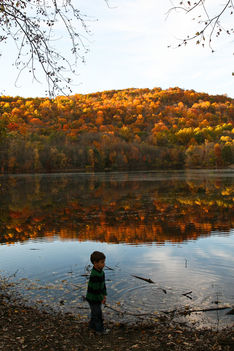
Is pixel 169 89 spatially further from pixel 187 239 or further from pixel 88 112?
pixel 187 239

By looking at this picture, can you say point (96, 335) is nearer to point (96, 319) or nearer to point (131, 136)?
point (96, 319)

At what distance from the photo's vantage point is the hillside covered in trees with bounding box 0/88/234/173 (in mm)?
111938

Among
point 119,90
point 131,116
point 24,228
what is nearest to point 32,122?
point 131,116

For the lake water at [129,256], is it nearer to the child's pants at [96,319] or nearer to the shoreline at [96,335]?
the shoreline at [96,335]

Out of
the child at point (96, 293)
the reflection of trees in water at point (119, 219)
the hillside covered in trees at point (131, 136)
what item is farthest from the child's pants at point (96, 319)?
the hillside covered in trees at point (131, 136)

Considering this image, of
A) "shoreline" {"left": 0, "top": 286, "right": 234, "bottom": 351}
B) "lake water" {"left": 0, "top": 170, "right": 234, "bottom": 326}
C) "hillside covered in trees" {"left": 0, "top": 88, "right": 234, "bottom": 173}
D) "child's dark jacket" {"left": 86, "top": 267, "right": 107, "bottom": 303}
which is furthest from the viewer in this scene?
"hillside covered in trees" {"left": 0, "top": 88, "right": 234, "bottom": 173}

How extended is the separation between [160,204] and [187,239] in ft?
35.4

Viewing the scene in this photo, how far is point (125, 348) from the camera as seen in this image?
215 inches

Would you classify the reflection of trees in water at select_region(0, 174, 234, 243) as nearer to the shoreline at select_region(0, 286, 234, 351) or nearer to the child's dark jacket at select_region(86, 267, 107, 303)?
the shoreline at select_region(0, 286, 234, 351)

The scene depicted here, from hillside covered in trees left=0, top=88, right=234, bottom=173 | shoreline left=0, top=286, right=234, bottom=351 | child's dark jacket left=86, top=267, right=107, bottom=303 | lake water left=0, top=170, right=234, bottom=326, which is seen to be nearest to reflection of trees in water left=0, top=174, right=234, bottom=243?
lake water left=0, top=170, right=234, bottom=326

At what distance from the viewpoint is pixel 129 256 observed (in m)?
11.9

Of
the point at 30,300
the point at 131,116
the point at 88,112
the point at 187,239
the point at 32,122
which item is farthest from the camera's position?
the point at 131,116

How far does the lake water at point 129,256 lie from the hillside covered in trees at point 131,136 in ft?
271

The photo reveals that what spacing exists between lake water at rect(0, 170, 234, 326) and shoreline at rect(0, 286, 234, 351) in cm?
54
